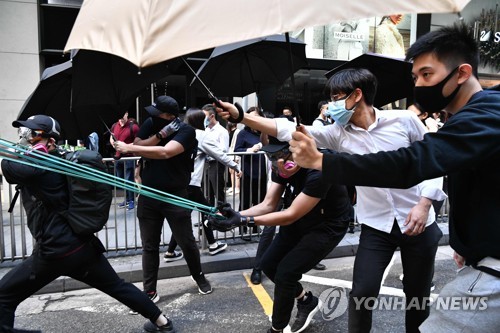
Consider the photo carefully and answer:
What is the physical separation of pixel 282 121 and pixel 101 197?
1491 mm

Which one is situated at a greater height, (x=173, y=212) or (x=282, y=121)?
(x=282, y=121)

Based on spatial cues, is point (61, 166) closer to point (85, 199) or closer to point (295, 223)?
point (85, 199)

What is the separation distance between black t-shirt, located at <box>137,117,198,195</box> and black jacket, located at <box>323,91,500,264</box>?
109 inches

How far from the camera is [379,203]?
2.84 metres

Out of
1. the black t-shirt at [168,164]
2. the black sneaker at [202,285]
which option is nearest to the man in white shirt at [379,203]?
the black t-shirt at [168,164]

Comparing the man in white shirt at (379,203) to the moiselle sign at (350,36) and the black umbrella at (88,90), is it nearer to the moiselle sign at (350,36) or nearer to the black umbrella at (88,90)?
the black umbrella at (88,90)

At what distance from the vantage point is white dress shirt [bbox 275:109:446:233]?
2777 mm

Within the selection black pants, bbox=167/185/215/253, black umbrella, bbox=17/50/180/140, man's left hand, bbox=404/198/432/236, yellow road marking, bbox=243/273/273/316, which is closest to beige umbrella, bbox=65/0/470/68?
black umbrella, bbox=17/50/180/140

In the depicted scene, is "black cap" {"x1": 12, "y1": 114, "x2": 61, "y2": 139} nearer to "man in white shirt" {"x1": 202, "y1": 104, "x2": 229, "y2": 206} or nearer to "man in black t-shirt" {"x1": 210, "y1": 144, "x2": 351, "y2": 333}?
"man in black t-shirt" {"x1": 210, "y1": 144, "x2": 351, "y2": 333}

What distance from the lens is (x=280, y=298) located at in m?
3.17

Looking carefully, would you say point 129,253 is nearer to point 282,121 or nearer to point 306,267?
point 306,267

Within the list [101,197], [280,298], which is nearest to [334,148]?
[280,298]

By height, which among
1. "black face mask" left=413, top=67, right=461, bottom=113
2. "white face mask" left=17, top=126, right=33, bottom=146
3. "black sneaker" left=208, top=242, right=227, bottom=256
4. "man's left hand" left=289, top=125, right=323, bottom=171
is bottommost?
"black sneaker" left=208, top=242, right=227, bottom=256

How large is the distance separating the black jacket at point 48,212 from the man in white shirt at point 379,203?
143 centimetres
